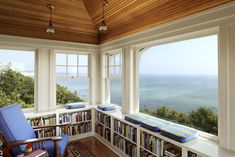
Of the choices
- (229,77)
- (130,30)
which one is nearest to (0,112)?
(130,30)

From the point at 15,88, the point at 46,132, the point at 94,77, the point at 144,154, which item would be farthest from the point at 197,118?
the point at 15,88

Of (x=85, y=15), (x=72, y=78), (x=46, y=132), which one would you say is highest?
(x=85, y=15)

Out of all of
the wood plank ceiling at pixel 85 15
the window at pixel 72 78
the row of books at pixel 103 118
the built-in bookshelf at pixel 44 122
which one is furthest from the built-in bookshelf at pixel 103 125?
the wood plank ceiling at pixel 85 15

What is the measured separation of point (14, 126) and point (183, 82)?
253cm

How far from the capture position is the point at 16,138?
2018 mm

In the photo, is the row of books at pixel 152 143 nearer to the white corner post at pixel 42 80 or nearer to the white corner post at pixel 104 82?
the white corner post at pixel 104 82

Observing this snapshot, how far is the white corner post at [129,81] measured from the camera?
10.0 ft

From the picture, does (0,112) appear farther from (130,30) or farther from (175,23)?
(175,23)

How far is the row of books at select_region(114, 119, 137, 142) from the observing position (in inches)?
102

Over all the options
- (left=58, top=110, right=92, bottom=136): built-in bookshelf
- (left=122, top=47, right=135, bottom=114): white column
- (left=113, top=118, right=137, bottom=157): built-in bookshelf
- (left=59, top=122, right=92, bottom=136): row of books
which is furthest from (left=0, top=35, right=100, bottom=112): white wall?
(left=113, top=118, right=137, bottom=157): built-in bookshelf

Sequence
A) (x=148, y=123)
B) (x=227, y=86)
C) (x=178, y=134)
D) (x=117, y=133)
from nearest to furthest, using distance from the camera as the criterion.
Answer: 1. (x=227, y=86)
2. (x=178, y=134)
3. (x=148, y=123)
4. (x=117, y=133)

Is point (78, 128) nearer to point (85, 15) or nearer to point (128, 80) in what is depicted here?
point (128, 80)

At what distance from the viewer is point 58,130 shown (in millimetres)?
3348

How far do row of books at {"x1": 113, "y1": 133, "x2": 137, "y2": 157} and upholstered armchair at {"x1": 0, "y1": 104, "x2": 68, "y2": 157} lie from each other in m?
1.08
